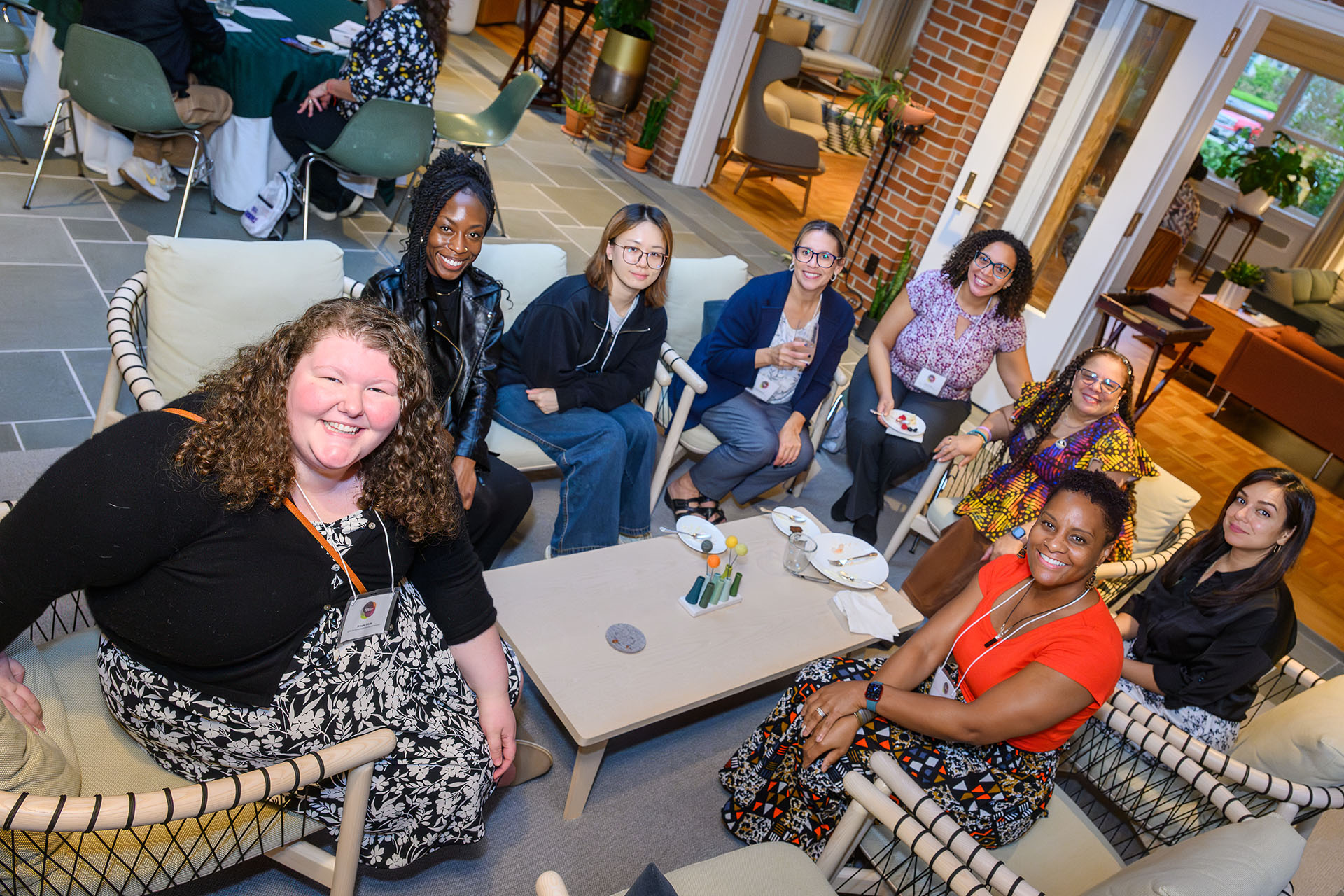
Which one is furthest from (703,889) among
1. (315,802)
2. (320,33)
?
(320,33)

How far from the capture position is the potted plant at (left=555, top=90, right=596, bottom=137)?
7723mm

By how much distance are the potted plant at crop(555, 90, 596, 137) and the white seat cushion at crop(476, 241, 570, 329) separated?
4818 millimetres

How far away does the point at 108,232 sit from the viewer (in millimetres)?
4293

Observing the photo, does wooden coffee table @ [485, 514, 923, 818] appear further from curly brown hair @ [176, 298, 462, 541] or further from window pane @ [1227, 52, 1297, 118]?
window pane @ [1227, 52, 1297, 118]

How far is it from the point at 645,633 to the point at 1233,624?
5.58ft

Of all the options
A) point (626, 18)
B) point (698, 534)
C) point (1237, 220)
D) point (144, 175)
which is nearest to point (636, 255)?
point (698, 534)

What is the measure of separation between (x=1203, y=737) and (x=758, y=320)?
203 cm

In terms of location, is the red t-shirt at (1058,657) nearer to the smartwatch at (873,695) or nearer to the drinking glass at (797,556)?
the smartwatch at (873,695)

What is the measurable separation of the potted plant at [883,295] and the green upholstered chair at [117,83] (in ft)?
12.8

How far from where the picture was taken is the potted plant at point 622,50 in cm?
745

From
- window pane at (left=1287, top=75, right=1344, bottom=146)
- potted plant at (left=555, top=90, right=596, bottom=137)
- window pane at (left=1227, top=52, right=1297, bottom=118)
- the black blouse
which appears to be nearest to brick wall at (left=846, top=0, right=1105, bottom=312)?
potted plant at (left=555, top=90, right=596, bottom=137)

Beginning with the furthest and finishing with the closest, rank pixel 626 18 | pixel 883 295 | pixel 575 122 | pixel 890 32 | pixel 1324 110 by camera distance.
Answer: pixel 890 32
pixel 1324 110
pixel 575 122
pixel 626 18
pixel 883 295

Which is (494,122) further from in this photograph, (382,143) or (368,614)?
(368,614)

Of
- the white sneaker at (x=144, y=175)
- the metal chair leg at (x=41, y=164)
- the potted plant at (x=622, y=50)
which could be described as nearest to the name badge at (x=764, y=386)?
the white sneaker at (x=144, y=175)
